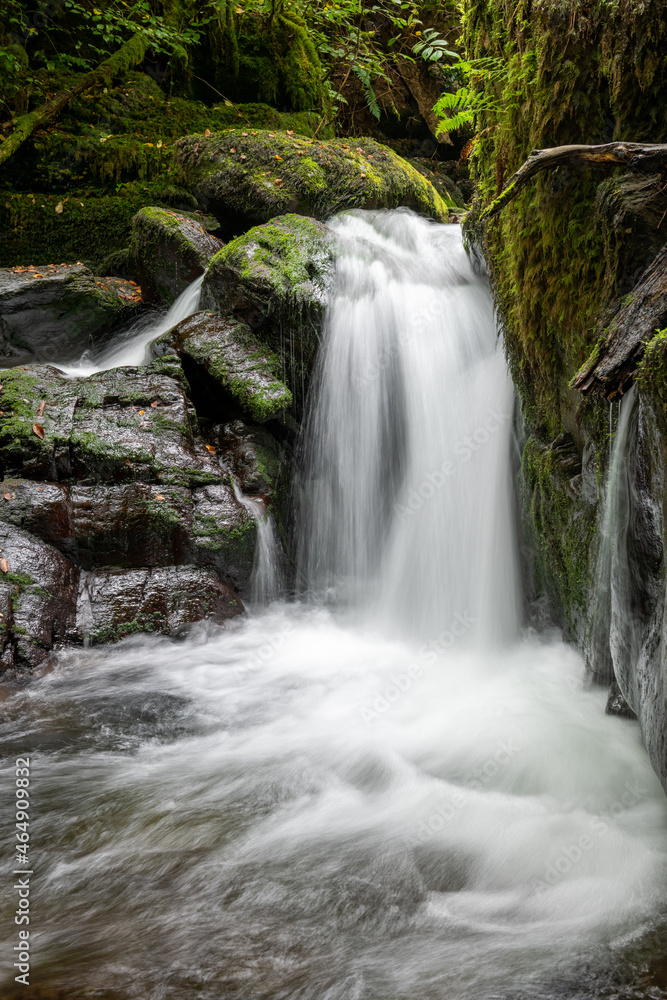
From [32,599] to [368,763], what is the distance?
270 cm

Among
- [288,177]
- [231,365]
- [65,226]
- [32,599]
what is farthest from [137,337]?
[32,599]

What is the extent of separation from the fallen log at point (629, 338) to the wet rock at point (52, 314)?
6688 millimetres

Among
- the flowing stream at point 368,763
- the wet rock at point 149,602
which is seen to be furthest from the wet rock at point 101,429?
the flowing stream at point 368,763

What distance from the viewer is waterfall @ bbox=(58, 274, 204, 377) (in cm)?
725

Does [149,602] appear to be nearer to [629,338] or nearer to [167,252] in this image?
[629,338]

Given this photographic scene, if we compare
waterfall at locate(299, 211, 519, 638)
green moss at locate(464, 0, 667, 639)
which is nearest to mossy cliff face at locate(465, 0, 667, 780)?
green moss at locate(464, 0, 667, 639)

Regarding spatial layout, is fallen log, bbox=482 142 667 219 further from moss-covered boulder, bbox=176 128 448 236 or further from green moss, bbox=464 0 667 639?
moss-covered boulder, bbox=176 128 448 236

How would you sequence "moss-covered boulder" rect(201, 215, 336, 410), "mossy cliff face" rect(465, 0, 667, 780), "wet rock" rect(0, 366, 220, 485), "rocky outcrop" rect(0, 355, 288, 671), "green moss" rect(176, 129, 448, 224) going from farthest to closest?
"green moss" rect(176, 129, 448, 224)
"moss-covered boulder" rect(201, 215, 336, 410)
"wet rock" rect(0, 366, 220, 485)
"rocky outcrop" rect(0, 355, 288, 671)
"mossy cliff face" rect(465, 0, 667, 780)

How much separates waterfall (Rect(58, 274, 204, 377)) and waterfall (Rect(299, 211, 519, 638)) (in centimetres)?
207

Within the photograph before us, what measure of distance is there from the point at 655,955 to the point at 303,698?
252 centimetres

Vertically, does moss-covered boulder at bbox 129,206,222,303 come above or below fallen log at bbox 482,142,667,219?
above

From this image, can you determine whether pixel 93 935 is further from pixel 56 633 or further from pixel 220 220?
pixel 220 220

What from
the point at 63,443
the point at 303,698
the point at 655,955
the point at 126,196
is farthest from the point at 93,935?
the point at 126,196

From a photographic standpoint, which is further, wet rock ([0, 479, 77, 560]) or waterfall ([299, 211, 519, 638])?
waterfall ([299, 211, 519, 638])
